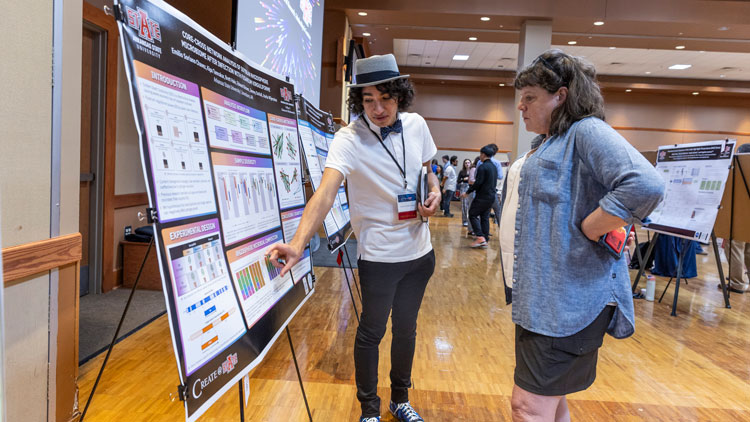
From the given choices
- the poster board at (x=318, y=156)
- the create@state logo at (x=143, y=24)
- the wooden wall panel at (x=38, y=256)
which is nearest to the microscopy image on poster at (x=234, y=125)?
the create@state logo at (x=143, y=24)

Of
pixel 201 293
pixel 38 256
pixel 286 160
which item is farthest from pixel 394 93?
pixel 38 256

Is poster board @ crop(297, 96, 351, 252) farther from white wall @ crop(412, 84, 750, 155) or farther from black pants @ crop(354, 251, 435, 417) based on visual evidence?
white wall @ crop(412, 84, 750, 155)

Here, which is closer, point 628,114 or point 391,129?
point 391,129

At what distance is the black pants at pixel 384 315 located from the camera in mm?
1845

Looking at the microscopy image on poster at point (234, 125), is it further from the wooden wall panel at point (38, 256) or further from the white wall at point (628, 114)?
the white wall at point (628, 114)

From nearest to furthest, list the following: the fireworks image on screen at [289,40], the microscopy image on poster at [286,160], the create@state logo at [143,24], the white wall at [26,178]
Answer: the create@state logo at [143,24]
the white wall at [26,178]
the microscopy image on poster at [286,160]
the fireworks image on screen at [289,40]

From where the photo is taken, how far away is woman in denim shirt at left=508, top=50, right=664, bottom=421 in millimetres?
1225

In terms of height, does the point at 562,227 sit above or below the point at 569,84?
below

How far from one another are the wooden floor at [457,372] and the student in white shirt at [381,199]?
529 mm

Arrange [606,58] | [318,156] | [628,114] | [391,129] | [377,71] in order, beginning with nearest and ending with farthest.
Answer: [377,71]
[391,129]
[318,156]
[606,58]
[628,114]

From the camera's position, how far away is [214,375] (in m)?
1.11

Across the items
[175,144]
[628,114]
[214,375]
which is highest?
[628,114]

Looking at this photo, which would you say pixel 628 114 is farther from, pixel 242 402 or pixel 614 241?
pixel 242 402

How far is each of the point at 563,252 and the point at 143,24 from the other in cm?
111
